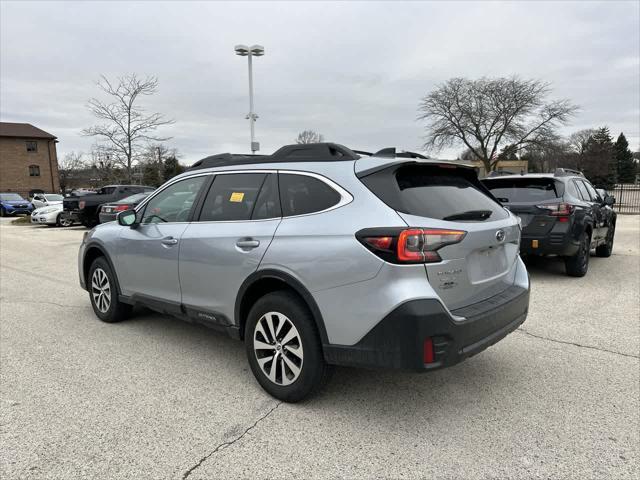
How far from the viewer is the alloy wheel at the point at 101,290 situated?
4980 millimetres

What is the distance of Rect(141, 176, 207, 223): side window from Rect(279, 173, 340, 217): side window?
1.06 meters

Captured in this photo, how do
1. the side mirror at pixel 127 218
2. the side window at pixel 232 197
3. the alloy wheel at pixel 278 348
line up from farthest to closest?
1. the side mirror at pixel 127 218
2. the side window at pixel 232 197
3. the alloy wheel at pixel 278 348

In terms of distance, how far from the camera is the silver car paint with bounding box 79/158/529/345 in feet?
8.61

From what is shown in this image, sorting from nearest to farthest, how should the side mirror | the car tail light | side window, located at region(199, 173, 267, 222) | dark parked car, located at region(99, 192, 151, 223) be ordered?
the car tail light
side window, located at region(199, 173, 267, 222)
the side mirror
dark parked car, located at region(99, 192, 151, 223)

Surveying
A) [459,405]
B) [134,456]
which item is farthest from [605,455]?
[134,456]

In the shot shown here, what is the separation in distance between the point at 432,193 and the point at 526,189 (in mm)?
4791

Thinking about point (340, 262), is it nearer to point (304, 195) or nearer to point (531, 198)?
point (304, 195)

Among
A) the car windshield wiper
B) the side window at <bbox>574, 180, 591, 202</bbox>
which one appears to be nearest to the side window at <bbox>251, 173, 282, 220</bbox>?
the car windshield wiper

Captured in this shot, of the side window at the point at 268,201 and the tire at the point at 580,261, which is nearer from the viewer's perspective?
the side window at the point at 268,201

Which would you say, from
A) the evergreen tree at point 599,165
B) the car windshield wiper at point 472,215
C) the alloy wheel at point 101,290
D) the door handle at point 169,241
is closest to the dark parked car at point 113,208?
the alloy wheel at point 101,290

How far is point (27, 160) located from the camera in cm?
5475

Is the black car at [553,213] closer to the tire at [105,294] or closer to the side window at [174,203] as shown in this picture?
the side window at [174,203]

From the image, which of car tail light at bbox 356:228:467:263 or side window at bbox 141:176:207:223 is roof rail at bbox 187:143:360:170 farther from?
car tail light at bbox 356:228:467:263

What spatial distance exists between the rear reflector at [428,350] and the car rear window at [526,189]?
5.06 meters
